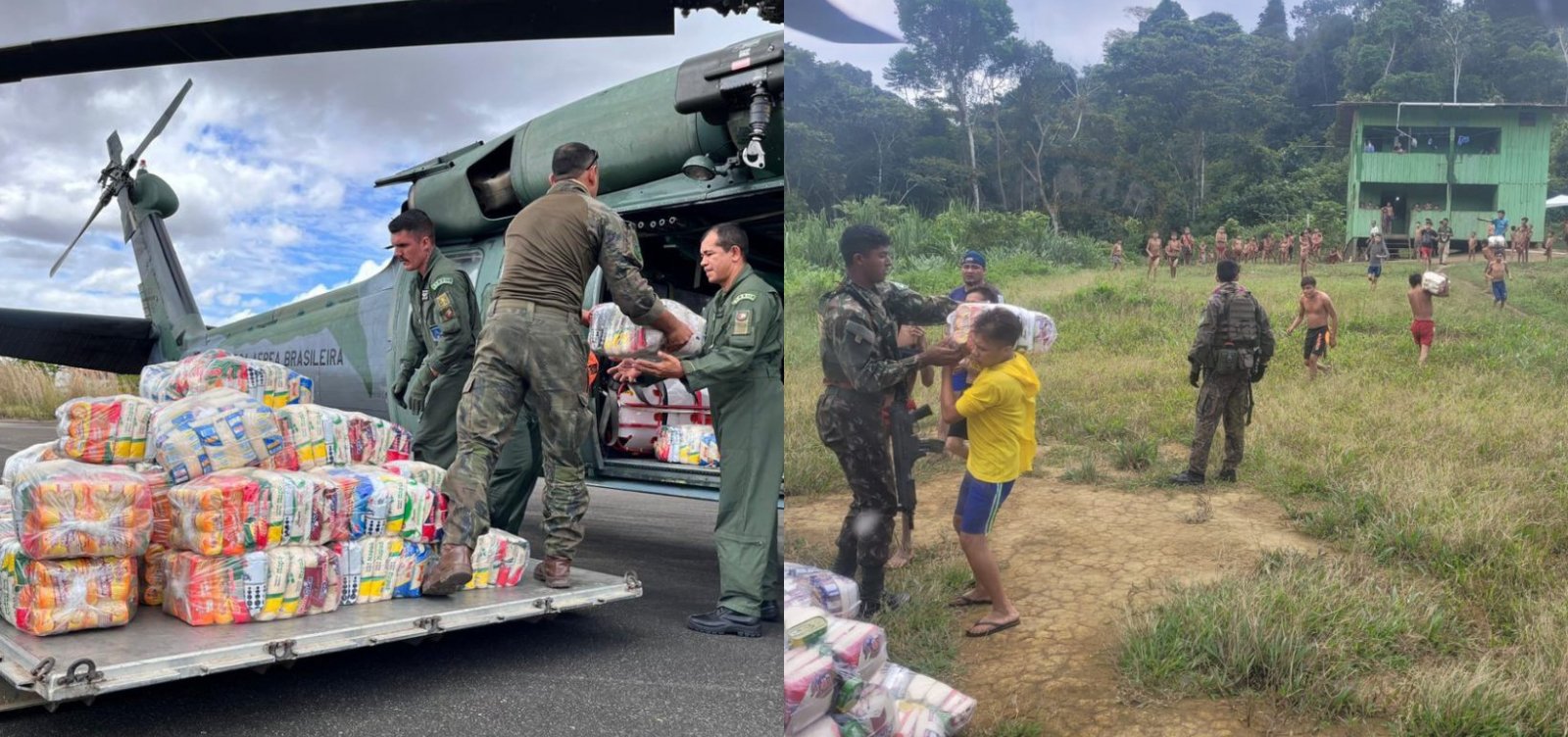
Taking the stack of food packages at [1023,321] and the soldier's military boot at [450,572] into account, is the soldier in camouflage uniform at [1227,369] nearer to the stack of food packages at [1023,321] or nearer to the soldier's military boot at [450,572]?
the stack of food packages at [1023,321]

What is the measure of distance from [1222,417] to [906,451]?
1.58 ft

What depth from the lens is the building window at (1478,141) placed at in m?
1.55

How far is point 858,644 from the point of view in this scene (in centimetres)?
170

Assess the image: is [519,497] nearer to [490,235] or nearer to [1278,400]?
[490,235]

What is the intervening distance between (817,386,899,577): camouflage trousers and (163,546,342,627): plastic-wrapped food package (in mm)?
2428

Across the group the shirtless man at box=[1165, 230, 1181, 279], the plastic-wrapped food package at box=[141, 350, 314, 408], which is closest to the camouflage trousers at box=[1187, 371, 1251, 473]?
the shirtless man at box=[1165, 230, 1181, 279]

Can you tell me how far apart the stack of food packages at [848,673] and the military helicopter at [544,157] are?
879mm

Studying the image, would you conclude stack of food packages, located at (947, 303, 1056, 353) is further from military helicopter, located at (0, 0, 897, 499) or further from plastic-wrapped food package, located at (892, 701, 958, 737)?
plastic-wrapped food package, located at (892, 701, 958, 737)

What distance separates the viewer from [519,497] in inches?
206

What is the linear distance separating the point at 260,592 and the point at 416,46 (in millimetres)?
2125

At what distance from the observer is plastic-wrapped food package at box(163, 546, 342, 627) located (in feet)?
10.8

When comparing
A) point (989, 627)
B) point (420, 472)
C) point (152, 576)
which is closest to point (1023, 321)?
point (989, 627)

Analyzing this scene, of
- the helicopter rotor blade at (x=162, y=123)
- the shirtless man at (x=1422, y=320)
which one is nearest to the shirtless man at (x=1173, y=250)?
the shirtless man at (x=1422, y=320)

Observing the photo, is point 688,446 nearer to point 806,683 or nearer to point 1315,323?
point 806,683
